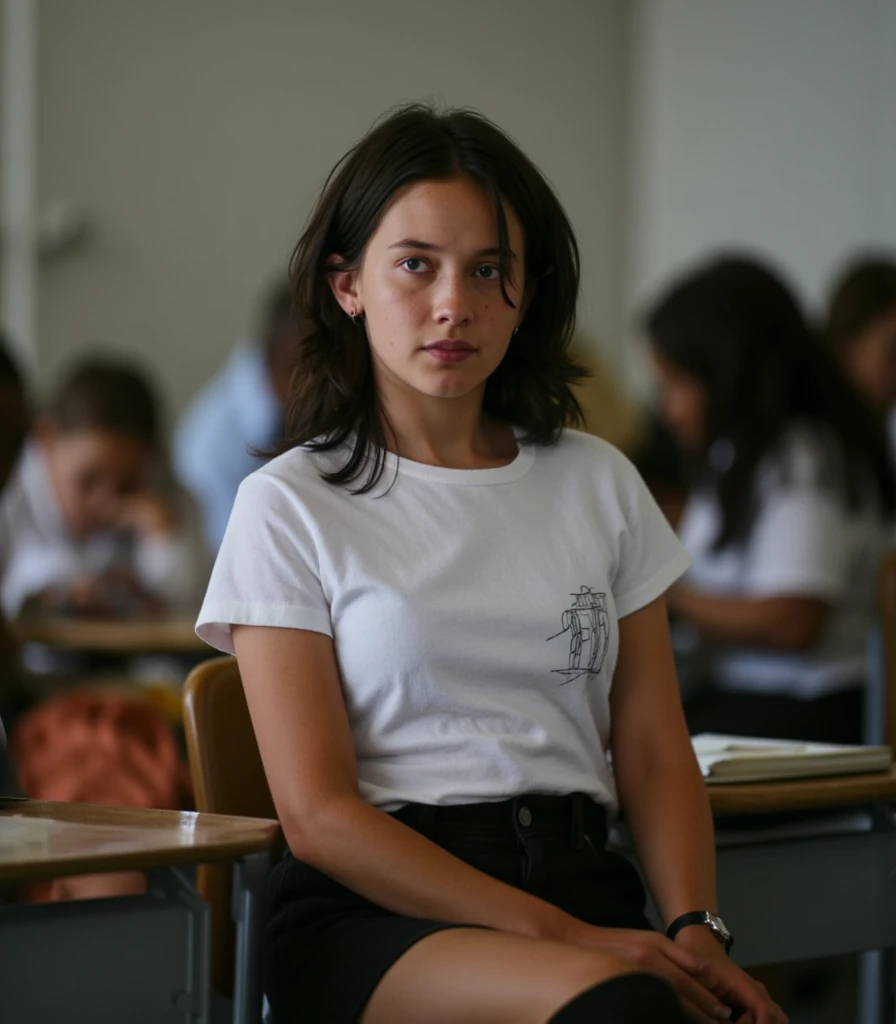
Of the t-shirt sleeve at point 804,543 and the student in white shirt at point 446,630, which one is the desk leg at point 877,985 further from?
the t-shirt sleeve at point 804,543

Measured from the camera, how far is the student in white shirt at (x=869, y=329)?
4.20m

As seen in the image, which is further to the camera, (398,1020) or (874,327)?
(874,327)

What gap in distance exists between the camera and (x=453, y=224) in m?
1.54

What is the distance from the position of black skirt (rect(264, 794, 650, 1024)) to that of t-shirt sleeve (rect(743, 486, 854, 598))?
4.54ft

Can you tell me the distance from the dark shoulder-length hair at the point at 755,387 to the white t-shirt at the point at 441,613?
1.37 m

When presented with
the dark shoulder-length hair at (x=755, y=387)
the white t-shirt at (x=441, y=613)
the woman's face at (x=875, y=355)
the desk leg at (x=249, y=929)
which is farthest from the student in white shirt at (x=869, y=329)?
the desk leg at (x=249, y=929)

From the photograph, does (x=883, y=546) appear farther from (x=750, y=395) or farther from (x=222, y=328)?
(x=222, y=328)

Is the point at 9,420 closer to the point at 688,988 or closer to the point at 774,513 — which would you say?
the point at 774,513

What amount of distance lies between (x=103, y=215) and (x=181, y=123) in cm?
44

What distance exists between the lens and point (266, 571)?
1.47 m

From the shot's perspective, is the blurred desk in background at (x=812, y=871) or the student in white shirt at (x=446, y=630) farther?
the blurred desk in background at (x=812, y=871)

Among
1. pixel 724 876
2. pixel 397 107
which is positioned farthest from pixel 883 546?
pixel 397 107

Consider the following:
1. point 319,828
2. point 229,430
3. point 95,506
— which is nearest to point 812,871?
point 319,828

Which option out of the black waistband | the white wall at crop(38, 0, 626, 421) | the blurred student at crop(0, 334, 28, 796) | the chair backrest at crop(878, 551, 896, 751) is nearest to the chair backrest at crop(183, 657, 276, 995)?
the black waistband
